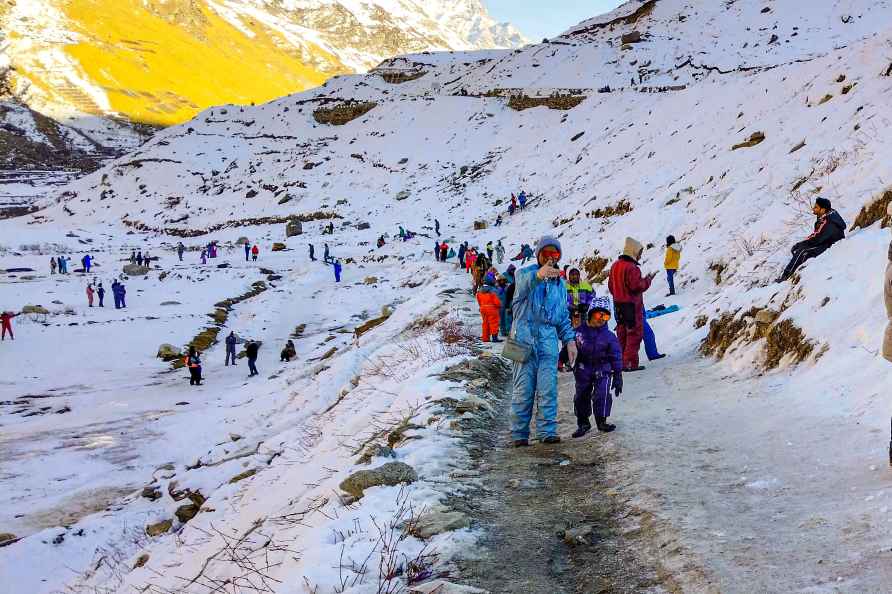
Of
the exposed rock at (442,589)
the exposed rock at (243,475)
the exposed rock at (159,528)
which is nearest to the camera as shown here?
the exposed rock at (442,589)

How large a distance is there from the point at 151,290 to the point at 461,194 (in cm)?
2161

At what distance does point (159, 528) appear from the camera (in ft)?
28.7

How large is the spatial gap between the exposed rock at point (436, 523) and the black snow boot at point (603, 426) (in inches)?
96.0

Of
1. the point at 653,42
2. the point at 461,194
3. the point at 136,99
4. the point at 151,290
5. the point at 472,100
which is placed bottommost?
the point at 151,290

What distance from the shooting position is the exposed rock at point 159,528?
870 centimetres

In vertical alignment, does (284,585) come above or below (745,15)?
below

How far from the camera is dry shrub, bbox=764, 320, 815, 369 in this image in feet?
23.8

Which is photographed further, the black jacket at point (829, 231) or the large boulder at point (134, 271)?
the large boulder at point (134, 271)

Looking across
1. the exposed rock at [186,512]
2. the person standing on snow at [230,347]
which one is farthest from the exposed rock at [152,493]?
the person standing on snow at [230,347]

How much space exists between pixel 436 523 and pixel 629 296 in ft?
19.4

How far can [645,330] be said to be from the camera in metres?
10.0

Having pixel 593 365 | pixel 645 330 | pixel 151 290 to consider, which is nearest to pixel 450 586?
pixel 593 365

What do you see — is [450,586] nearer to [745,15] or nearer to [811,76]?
[811,76]

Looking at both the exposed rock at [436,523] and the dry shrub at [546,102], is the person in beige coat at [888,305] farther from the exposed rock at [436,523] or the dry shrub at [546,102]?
the dry shrub at [546,102]
